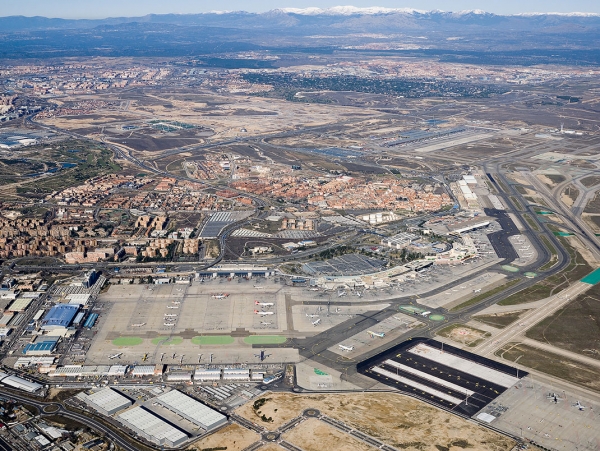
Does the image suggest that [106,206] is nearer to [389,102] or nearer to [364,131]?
[364,131]

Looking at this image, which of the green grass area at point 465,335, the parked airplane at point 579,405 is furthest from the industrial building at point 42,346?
the parked airplane at point 579,405

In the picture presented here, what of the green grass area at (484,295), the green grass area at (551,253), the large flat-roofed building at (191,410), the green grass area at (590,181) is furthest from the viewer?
the green grass area at (590,181)

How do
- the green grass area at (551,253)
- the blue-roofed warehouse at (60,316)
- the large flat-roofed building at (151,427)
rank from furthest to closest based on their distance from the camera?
the green grass area at (551,253)
the blue-roofed warehouse at (60,316)
the large flat-roofed building at (151,427)

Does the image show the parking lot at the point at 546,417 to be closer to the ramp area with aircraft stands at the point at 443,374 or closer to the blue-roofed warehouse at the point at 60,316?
the ramp area with aircraft stands at the point at 443,374

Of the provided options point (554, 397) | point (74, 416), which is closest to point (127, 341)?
point (74, 416)

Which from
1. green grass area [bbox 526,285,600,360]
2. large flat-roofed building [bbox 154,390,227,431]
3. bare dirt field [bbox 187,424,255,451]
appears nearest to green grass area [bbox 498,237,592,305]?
green grass area [bbox 526,285,600,360]

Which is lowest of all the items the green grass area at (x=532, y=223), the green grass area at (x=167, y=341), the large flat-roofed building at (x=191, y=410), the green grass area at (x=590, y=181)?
the large flat-roofed building at (x=191, y=410)

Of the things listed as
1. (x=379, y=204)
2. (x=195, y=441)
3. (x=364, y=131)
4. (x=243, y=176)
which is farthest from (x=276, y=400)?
(x=364, y=131)
